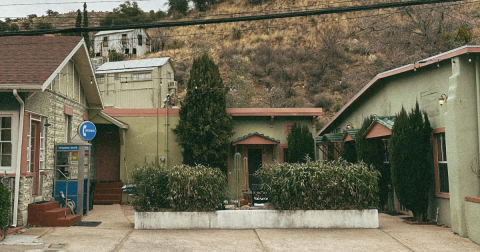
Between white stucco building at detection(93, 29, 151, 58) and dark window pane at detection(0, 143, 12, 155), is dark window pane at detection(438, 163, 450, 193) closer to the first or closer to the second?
dark window pane at detection(0, 143, 12, 155)

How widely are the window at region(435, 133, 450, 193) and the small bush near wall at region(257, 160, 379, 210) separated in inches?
80.3

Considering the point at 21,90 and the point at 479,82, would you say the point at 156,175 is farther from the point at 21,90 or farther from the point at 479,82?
the point at 479,82

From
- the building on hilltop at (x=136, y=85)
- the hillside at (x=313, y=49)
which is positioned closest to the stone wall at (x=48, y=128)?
the building on hilltop at (x=136, y=85)

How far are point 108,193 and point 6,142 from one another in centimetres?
760

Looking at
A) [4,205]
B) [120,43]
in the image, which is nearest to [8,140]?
[4,205]

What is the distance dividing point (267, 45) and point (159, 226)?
4402 centimetres

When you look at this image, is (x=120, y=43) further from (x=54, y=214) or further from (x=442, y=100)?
(x=442, y=100)

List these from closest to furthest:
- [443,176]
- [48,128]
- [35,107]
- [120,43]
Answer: [35,107] < [443,176] < [48,128] < [120,43]

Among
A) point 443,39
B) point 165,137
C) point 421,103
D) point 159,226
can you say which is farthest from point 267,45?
point 159,226

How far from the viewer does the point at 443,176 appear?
1231cm

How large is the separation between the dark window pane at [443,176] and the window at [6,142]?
11138mm

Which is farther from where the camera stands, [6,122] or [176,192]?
[6,122]

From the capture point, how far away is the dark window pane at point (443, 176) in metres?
12.1

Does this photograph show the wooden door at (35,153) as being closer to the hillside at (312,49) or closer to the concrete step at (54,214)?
the concrete step at (54,214)
